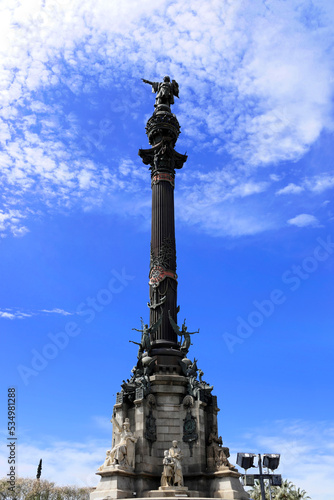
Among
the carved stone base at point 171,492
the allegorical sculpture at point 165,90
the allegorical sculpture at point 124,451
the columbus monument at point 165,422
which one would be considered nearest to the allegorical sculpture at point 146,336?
the columbus monument at point 165,422

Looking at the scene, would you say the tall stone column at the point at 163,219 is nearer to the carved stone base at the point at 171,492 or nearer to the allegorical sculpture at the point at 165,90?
the allegorical sculpture at the point at 165,90

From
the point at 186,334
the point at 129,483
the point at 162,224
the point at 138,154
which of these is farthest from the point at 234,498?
the point at 138,154

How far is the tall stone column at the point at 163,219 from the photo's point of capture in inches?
1330

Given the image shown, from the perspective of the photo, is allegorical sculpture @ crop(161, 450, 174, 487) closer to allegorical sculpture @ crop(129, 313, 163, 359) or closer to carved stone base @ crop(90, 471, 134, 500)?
carved stone base @ crop(90, 471, 134, 500)

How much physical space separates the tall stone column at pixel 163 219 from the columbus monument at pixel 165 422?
8 centimetres

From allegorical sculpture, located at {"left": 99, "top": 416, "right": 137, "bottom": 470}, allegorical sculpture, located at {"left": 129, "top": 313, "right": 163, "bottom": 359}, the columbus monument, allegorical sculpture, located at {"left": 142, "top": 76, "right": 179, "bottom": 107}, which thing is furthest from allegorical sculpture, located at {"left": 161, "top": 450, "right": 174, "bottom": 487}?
allegorical sculpture, located at {"left": 142, "top": 76, "right": 179, "bottom": 107}

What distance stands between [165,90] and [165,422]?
27.8 m

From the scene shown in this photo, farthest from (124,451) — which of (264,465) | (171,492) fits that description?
(264,465)

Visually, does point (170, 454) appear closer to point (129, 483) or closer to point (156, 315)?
point (129, 483)

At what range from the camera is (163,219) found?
3694 cm

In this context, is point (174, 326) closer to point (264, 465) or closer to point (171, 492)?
point (171, 492)

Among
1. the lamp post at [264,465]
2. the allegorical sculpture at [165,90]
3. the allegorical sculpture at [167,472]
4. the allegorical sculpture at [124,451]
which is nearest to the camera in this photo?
the lamp post at [264,465]

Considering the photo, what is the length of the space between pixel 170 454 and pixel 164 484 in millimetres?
1577

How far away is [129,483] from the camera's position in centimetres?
2616
